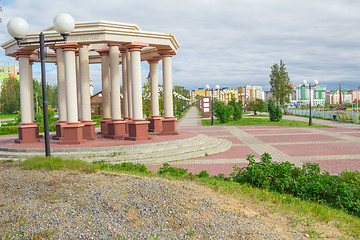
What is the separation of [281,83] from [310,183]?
156 ft

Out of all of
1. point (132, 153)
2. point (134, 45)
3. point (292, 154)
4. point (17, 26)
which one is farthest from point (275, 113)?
point (17, 26)

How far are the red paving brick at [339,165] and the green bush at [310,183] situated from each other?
2923 mm

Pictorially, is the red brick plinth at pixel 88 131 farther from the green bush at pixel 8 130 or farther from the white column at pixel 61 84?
the green bush at pixel 8 130

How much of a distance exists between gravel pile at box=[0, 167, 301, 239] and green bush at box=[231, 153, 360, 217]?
1348mm

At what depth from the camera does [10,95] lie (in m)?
64.6

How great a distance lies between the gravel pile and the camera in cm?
335

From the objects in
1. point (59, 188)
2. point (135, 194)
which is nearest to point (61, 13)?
point (59, 188)

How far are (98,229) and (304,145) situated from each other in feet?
38.0

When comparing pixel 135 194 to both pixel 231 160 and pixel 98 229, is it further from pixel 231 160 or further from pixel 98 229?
pixel 231 160

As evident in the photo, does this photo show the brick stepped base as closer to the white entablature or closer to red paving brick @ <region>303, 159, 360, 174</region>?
red paving brick @ <region>303, 159, 360, 174</region>

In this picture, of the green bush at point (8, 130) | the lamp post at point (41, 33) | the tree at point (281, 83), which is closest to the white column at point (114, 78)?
the lamp post at point (41, 33)

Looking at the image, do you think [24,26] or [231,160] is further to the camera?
[231,160]

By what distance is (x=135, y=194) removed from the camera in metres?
4.39

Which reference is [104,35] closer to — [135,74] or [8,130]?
[135,74]
